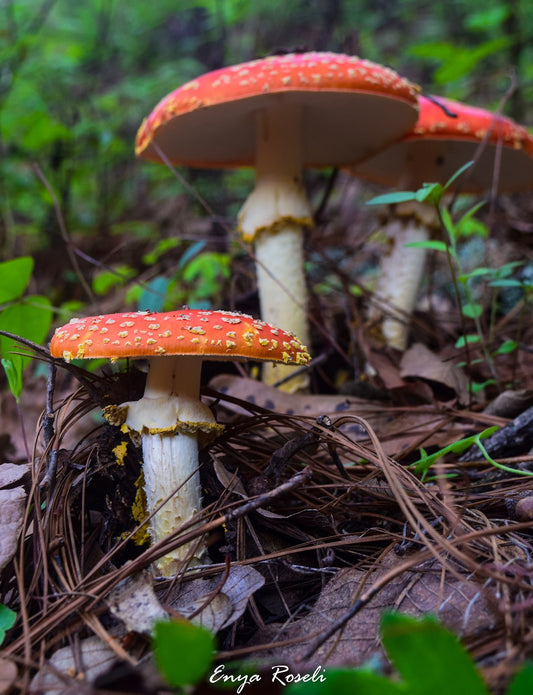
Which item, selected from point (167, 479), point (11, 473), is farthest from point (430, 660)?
point (11, 473)

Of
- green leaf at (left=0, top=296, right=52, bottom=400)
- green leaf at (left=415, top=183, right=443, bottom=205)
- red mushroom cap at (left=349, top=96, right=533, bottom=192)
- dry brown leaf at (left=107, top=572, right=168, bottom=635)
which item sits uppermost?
red mushroom cap at (left=349, top=96, right=533, bottom=192)

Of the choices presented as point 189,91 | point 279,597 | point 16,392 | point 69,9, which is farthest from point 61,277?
point 69,9

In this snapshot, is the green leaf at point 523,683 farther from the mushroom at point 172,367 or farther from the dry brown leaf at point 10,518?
the dry brown leaf at point 10,518

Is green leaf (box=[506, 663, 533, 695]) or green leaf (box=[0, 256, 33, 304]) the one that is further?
green leaf (box=[0, 256, 33, 304])

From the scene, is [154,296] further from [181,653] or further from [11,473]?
[181,653]

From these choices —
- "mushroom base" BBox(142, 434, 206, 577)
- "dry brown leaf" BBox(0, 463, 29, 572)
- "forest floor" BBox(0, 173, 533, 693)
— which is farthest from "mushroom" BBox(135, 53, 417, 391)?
"dry brown leaf" BBox(0, 463, 29, 572)

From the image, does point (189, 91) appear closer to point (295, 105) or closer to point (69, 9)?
point (295, 105)

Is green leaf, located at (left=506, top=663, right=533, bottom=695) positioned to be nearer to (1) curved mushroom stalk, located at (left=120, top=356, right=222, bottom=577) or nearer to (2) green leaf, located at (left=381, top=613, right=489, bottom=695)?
(2) green leaf, located at (left=381, top=613, right=489, bottom=695)
